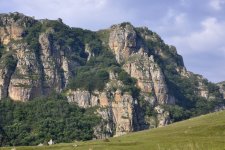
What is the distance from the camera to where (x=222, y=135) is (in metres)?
41.4

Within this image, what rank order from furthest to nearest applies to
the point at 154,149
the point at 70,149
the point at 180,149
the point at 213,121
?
the point at 213,121, the point at 70,149, the point at 154,149, the point at 180,149

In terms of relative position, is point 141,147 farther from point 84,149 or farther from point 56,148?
point 56,148

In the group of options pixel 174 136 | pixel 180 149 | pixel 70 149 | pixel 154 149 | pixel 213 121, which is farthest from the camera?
pixel 213 121

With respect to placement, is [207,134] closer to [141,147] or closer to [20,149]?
[141,147]

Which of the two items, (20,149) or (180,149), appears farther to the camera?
(20,149)

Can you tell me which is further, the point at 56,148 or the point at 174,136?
the point at 174,136

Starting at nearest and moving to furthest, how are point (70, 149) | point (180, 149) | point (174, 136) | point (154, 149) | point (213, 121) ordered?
point (180, 149)
point (154, 149)
point (70, 149)
point (174, 136)
point (213, 121)

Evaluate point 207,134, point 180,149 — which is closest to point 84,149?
point 180,149

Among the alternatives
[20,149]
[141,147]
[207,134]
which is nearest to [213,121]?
[207,134]

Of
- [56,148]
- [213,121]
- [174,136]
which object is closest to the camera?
[56,148]

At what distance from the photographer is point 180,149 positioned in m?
27.1

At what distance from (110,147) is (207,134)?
1173cm

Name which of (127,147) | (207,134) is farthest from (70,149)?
(207,134)

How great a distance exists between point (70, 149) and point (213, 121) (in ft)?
64.7
